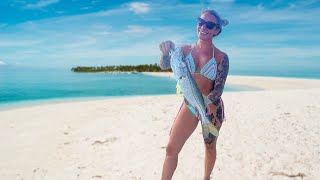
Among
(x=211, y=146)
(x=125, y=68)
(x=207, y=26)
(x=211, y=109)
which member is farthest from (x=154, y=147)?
(x=125, y=68)

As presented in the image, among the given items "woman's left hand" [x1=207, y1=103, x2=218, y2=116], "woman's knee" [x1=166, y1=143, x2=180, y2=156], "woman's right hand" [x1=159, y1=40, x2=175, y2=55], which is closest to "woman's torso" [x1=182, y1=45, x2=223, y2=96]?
"woman's left hand" [x1=207, y1=103, x2=218, y2=116]

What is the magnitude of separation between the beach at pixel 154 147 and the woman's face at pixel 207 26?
10.4ft

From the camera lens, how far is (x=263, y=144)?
8.48 meters

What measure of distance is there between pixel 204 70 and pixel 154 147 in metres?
4.58

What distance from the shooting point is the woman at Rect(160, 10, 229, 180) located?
440 cm

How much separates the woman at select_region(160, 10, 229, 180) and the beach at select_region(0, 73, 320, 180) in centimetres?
234

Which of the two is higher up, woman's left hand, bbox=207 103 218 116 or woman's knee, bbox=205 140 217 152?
woman's left hand, bbox=207 103 218 116

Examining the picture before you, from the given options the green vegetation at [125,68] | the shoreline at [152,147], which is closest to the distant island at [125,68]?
the green vegetation at [125,68]

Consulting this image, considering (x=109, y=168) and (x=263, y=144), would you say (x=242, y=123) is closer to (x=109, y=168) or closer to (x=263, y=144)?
(x=263, y=144)

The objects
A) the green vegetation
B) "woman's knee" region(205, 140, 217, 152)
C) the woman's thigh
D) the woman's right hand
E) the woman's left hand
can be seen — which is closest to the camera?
the woman's right hand

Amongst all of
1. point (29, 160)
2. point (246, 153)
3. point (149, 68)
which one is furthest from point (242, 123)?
point (149, 68)

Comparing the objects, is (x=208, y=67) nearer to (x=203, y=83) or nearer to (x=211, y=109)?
(x=203, y=83)

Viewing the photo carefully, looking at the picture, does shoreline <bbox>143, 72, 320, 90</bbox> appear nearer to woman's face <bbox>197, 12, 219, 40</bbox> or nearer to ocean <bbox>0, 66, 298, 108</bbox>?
ocean <bbox>0, 66, 298, 108</bbox>

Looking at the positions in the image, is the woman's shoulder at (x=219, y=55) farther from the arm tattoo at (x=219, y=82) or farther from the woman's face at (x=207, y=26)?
the woman's face at (x=207, y=26)
